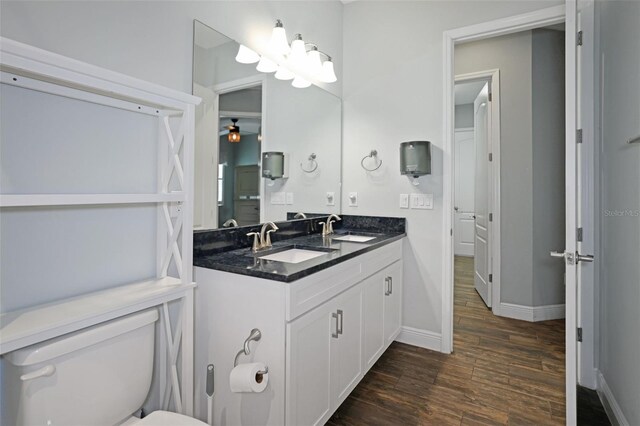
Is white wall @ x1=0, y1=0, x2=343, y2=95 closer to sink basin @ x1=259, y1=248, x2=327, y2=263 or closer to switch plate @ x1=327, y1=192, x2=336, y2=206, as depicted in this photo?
sink basin @ x1=259, y1=248, x2=327, y2=263

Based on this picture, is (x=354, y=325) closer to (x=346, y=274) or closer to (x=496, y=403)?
(x=346, y=274)

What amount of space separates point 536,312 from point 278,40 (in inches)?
128

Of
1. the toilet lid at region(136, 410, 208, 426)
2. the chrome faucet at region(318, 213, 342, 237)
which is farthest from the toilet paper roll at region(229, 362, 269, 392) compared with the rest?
the chrome faucet at region(318, 213, 342, 237)

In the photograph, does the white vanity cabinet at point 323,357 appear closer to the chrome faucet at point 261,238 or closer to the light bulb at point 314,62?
the chrome faucet at point 261,238

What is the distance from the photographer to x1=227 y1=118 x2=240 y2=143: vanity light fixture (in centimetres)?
185

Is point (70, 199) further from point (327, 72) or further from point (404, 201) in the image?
point (404, 201)

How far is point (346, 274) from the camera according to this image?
1.70 m

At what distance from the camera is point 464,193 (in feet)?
19.8

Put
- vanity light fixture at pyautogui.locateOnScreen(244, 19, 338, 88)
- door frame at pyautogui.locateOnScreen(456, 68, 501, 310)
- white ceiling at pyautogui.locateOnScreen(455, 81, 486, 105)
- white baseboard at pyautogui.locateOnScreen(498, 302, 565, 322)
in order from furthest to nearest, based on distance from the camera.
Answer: white ceiling at pyautogui.locateOnScreen(455, 81, 486, 105), door frame at pyautogui.locateOnScreen(456, 68, 501, 310), white baseboard at pyautogui.locateOnScreen(498, 302, 565, 322), vanity light fixture at pyautogui.locateOnScreen(244, 19, 338, 88)

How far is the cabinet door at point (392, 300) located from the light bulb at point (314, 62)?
5.11 feet

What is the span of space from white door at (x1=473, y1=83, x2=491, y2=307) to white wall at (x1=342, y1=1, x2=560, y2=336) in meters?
1.21

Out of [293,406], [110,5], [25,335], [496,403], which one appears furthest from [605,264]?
[110,5]

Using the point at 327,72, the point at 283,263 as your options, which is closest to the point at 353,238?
the point at 283,263

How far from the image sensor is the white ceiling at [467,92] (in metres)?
4.69
